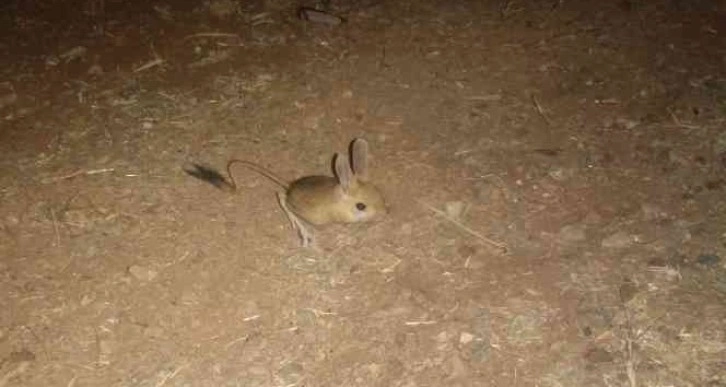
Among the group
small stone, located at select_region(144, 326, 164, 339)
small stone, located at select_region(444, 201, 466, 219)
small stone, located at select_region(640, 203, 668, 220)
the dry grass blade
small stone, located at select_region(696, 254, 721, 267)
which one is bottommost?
small stone, located at select_region(144, 326, 164, 339)

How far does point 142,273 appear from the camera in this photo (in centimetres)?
336

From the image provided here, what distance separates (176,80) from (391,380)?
2781 mm

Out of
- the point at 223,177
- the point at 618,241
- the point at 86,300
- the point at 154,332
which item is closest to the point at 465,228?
the point at 618,241

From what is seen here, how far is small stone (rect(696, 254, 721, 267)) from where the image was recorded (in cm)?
324

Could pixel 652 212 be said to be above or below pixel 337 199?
above

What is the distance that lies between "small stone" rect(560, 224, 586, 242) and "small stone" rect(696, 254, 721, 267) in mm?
547

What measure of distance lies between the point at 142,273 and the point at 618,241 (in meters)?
2.40

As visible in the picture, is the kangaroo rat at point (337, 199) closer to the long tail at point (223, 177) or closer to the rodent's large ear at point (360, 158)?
the rodent's large ear at point (360, 158)

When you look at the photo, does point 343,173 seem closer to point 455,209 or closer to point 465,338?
point 455,209

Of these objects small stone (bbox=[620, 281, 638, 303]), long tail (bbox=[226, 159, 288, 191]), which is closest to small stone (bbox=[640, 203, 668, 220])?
small stone (bbox=[620, 281, 638, 303])

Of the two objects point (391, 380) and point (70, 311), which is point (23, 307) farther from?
point (391, 380)

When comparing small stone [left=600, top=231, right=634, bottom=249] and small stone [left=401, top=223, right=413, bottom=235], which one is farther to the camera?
small stone [left=401, top=223, right=413, bottom=235]

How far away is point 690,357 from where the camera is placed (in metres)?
2.87

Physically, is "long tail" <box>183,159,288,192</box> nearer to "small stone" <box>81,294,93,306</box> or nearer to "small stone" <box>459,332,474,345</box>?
"small stone" <box>81,294,93,306</box>
